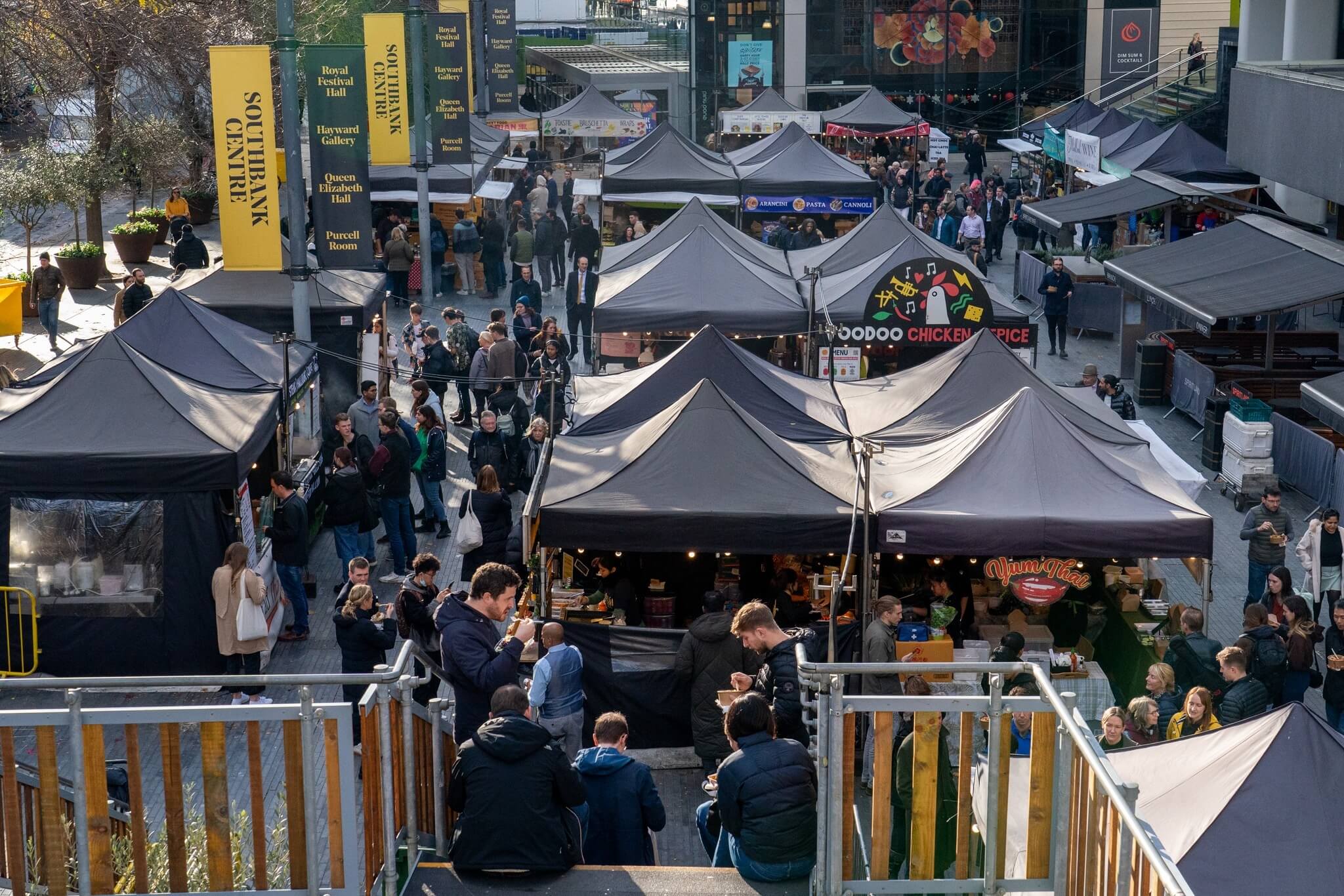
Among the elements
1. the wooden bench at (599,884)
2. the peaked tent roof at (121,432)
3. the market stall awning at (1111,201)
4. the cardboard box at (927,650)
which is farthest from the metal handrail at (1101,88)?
the wooden bench at (599,884)

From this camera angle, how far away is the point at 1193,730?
888 centimetres

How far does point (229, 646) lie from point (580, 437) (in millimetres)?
3237

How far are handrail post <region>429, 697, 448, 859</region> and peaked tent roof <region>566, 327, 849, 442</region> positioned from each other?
6179mm

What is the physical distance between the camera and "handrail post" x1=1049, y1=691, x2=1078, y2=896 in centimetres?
553

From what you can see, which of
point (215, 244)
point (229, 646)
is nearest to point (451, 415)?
point (229, 646)

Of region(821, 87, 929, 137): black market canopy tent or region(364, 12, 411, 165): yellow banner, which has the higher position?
region(364, 12, 411, 165): yellow banner

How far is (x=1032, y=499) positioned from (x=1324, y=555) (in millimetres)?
2893

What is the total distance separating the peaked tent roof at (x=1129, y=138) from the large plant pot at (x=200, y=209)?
19668 mm

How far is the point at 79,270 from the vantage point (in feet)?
86.3

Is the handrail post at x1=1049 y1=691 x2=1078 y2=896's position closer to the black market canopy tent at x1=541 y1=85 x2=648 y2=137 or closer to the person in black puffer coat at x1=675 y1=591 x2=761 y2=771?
the person in black puffer coat at x1=675 y1=591 x2=761 y2=771

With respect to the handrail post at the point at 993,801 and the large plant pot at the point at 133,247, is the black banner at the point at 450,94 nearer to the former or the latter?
the large plant pot at the point at 133,247

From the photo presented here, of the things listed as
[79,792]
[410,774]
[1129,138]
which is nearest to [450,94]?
[1129,138]

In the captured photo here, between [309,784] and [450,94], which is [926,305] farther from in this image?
[450,94]

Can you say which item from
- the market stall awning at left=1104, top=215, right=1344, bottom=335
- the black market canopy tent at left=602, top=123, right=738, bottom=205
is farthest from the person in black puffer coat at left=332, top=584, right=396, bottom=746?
the black market canopy tent at left=602, top=123, right=738, bottom=205
